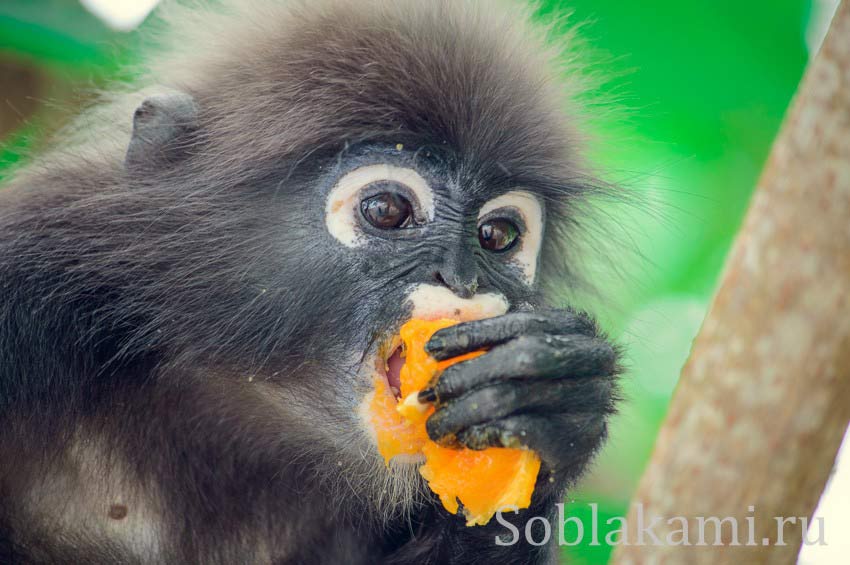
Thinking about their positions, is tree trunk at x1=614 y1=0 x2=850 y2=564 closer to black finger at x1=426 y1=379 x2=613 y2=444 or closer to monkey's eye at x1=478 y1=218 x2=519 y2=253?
black finger at x1=426 y1=379 x2=613 y2=444

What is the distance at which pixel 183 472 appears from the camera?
2957 mm

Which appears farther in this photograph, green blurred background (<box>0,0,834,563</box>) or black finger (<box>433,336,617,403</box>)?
green blurred background (<box>0,0,834,563</box>)

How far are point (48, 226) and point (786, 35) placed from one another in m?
3.35

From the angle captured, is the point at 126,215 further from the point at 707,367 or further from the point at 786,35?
the point at 786,35

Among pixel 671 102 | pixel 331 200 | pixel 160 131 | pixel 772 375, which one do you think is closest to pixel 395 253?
pixel 331 200

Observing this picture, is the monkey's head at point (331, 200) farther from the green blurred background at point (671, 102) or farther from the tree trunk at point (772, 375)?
the green blurred background at point (671, 102)

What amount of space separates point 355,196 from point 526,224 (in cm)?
59

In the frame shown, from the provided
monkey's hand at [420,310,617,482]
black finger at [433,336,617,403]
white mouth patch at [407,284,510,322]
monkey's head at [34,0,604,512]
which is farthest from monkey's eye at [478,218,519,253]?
black finger at [433,336,617,403]

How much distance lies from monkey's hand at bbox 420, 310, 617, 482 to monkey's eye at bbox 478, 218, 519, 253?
1.54 ft

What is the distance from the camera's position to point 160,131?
293 centimetres

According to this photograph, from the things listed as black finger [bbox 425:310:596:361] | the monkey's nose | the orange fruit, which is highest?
the monkey's nose

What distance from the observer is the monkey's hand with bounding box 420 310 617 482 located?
2305 millimetres

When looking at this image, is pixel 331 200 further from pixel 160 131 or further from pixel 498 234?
pixel 160 131

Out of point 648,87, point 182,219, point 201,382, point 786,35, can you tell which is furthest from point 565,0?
point 201,382
